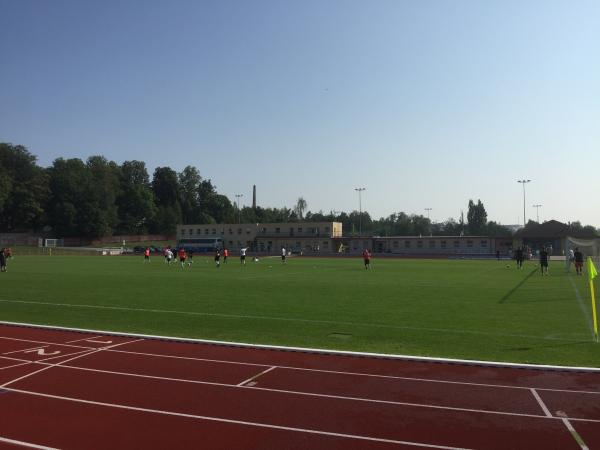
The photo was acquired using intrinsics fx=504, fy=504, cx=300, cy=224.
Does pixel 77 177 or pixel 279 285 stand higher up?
pixel 77 177

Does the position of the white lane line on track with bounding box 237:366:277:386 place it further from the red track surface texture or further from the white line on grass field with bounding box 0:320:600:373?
the white line on grass field with bounding box 0:320:600:373

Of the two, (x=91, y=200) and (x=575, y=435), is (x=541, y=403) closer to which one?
(x=575, y=435)

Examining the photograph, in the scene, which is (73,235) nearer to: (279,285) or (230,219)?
(230,219)

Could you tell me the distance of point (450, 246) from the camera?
83.0 m

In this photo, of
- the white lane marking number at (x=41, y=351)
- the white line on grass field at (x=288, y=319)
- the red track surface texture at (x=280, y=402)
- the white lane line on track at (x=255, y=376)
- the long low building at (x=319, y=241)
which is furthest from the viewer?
the long low building at (x=319, y=241)

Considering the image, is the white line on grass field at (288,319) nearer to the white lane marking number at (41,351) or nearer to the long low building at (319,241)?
the white lane marking number at (41,351)

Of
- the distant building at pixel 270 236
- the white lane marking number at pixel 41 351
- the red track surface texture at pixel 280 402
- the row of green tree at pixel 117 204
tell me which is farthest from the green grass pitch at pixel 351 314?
the row of green tree at pixel 117 204

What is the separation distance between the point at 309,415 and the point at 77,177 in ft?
383

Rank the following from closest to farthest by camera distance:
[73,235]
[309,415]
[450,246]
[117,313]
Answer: [309,415]
[117,313]
[450,246]
[73,235]

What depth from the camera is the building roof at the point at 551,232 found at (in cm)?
7325

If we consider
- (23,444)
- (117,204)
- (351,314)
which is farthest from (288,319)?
(117,204)

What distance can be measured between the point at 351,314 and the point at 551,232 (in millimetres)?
69812

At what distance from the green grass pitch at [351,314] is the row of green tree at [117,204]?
283 ft

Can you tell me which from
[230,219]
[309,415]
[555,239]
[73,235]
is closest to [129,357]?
[309,415]
